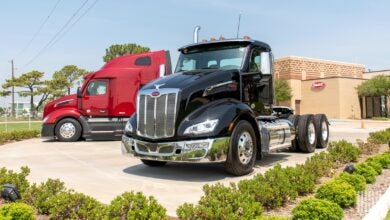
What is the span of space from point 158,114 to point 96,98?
330 inches

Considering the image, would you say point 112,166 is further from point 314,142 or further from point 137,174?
point 314,142

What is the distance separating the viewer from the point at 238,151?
639 cm

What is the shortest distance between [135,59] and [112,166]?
22.7 ft

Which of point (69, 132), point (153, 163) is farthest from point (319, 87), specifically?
point (153, 163)

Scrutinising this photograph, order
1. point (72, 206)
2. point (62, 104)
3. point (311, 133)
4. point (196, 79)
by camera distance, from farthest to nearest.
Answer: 1. point (62, 104)
2. point (311, 133)
3. point (196, 79)
4. point (72, 206)

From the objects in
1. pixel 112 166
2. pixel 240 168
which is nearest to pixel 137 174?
pixel 112 166

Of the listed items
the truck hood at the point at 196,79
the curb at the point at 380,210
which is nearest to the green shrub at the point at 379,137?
the truck hood at the point at 196,79

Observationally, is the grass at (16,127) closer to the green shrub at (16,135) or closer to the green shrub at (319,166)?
the green shrub at (16,135)

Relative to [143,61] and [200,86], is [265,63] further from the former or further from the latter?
[143,61]

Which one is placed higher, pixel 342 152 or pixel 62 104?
pixel 62 104

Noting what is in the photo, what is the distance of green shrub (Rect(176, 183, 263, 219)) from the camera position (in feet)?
11.7

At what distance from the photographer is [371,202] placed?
4.67 m

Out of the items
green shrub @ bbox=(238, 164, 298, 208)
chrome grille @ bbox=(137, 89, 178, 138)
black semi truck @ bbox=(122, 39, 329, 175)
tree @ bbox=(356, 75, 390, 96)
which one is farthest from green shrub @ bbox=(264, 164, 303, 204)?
tree @ bbox=(356, 75, 390, 96)

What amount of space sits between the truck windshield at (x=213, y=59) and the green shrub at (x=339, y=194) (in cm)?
331
